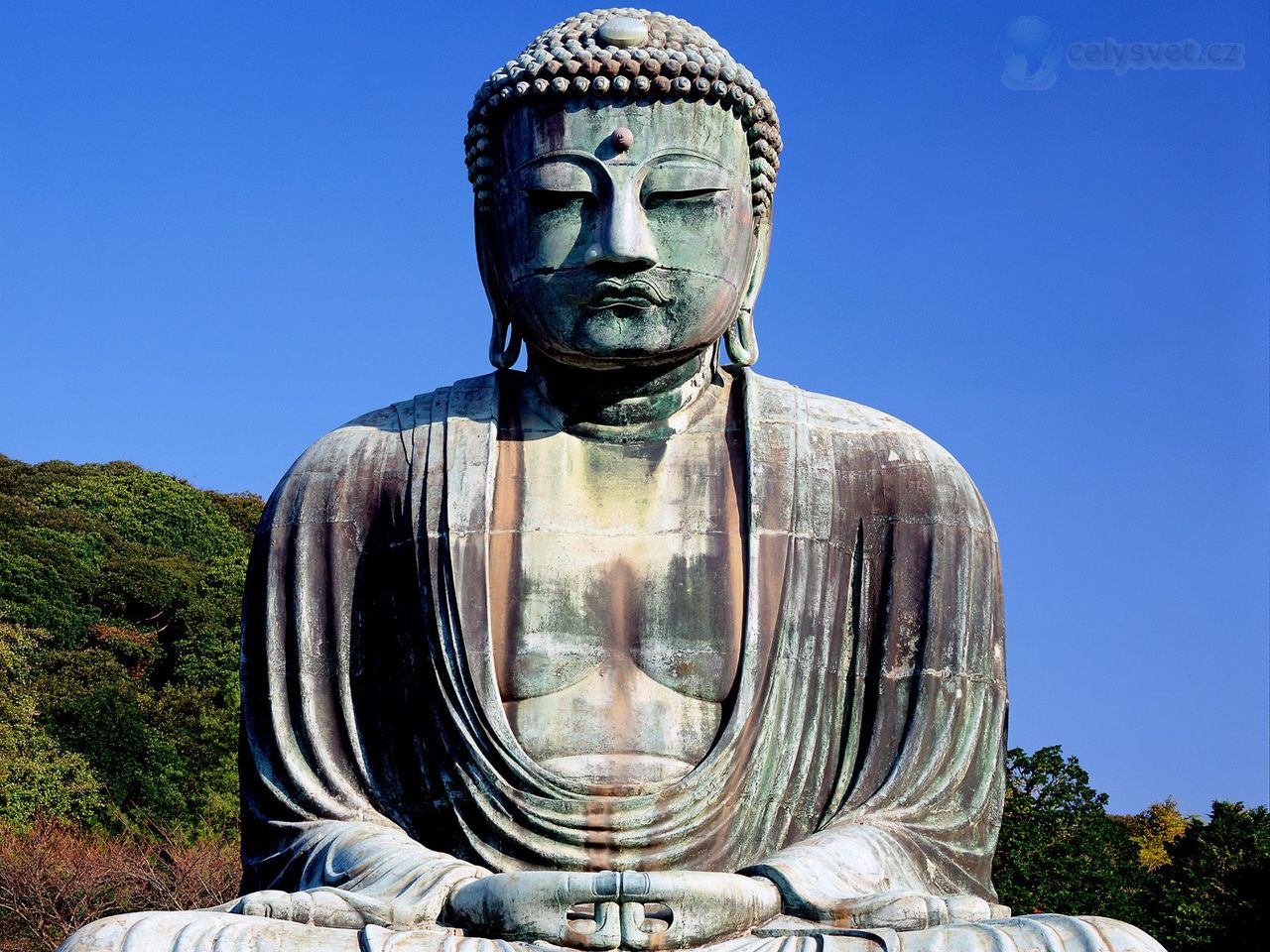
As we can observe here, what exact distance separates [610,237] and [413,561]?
5.27 ft

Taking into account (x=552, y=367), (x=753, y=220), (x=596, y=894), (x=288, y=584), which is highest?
(x=753, y=220)

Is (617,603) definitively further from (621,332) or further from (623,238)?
(623,238)

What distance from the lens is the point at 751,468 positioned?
9602 millimetres

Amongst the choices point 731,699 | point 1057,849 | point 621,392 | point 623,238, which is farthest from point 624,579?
point 1057,849

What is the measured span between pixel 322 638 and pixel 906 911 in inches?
113

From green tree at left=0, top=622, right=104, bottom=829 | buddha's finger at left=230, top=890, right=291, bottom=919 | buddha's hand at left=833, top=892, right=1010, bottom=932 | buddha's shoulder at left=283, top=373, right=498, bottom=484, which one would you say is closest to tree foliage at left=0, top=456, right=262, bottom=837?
green tree at left=0, top=622, right=104, bottom=829

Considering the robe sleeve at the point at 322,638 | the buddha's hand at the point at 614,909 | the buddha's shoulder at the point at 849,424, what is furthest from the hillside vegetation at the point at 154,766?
the buddha's hand at the point at 614,909

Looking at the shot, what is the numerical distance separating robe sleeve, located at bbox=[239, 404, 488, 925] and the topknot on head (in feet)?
4.34

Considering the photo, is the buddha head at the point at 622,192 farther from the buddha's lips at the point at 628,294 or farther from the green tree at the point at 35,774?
the green tree at the point at 35,774

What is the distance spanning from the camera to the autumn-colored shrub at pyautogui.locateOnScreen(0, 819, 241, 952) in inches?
1315

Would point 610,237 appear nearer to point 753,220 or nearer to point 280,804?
point 753,220

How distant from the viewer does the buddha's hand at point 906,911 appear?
8.23 meters

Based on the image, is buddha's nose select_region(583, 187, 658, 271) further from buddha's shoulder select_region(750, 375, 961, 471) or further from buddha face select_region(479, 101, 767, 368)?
buddha's shoulder select_region(750, 375, 961, 471)

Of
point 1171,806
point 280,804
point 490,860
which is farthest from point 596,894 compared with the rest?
point 1171,806
